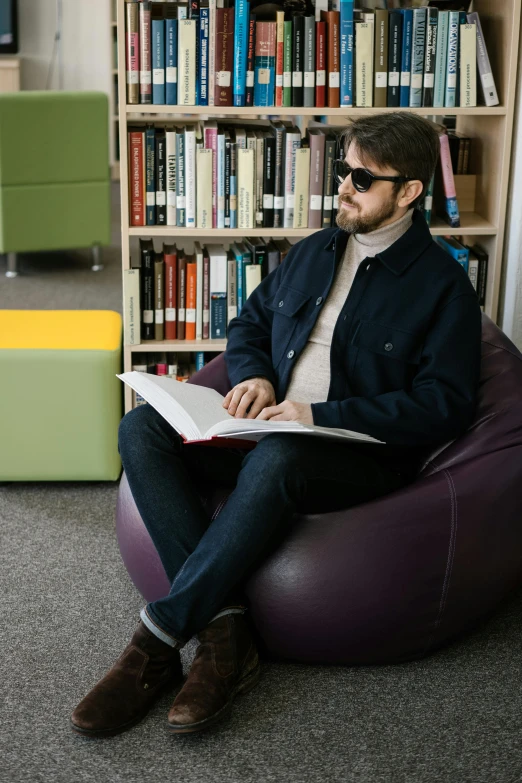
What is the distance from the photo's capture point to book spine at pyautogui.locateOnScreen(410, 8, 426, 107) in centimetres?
272

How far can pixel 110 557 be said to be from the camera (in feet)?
8.25

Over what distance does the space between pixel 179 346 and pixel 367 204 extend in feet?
3.23

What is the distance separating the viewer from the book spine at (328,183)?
9.23ft

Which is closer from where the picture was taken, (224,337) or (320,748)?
(320,748)

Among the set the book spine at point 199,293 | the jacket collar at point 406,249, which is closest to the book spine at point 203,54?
the book spine at point 199,293

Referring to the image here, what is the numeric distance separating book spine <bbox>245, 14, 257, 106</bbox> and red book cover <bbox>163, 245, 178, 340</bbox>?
51 centimetres

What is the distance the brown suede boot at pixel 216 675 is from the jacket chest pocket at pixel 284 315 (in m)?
0.68

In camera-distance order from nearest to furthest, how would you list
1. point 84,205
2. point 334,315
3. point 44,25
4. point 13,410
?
point 334,315 → point 13,410 → point 84,205 → point 44,25

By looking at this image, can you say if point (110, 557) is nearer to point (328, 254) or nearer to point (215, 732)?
point (215, 732)

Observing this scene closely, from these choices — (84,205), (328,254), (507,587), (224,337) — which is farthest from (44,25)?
(507,587)

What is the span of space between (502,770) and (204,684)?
22.7 inches

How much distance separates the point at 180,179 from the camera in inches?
112

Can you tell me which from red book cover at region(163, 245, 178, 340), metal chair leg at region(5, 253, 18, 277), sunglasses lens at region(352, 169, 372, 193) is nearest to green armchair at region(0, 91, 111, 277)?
metal chair leg at region(5, 253, 18, 277)

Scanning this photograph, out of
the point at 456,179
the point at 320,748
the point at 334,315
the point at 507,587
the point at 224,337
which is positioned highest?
the point at 456,179
